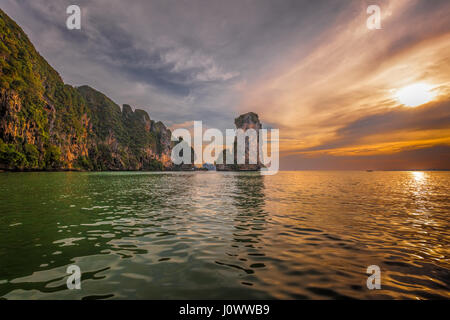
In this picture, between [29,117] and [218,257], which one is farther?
[29,117]

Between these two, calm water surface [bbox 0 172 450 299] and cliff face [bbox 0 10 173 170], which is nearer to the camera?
calm water surface [bbox 0 172 450 299]

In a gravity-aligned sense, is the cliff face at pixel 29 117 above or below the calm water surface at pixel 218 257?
above

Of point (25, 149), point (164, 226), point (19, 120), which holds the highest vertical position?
point (19, 120)

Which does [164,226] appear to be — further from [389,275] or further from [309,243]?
[389,275]

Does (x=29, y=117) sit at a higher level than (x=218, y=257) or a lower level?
higher

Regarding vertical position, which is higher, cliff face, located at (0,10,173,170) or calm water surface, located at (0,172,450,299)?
cliff face, located at (0,10,173,170)

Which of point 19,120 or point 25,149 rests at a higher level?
point 19,120

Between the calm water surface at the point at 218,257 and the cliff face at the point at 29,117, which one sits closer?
the calm water surface at the point at 218,257
